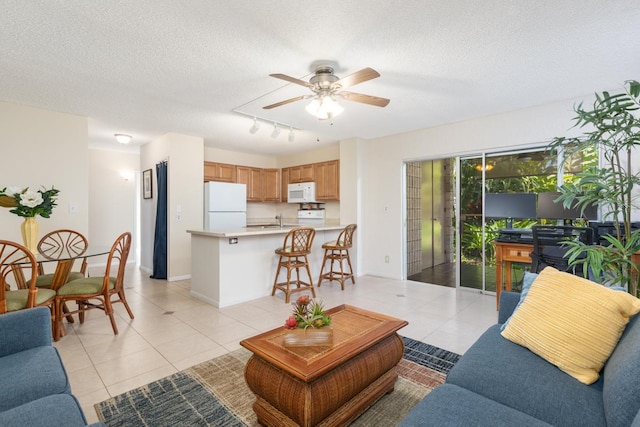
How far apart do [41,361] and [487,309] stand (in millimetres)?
4001

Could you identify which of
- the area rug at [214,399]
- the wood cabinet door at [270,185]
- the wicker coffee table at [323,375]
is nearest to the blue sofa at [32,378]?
the area rug at [214,399]

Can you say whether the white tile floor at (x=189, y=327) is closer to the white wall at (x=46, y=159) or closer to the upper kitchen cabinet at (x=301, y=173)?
the white wall at (x=46, y=159)

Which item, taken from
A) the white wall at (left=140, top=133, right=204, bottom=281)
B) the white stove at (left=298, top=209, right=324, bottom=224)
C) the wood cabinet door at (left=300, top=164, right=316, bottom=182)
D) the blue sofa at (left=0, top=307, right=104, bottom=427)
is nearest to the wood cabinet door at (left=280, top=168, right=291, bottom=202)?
the wood cabinet door at (left=300, top=164, right=316, bottom=182)

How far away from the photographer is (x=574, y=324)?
4.61 feet

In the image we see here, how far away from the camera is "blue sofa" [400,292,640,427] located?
41.1 inches

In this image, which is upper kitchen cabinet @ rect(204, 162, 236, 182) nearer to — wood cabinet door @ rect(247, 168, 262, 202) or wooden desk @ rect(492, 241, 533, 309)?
wood cabinet door @ rect(247, 168, 262, 202)

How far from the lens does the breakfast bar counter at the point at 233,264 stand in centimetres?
371

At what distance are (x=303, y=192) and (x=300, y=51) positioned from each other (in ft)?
13.1

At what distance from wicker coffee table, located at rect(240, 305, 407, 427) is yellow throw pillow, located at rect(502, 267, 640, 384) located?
0.74 m

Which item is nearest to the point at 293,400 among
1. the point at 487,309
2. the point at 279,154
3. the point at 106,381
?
the point at 106,381

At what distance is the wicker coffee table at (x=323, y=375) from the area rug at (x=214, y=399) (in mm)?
103

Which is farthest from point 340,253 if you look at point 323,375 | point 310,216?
point 323,375

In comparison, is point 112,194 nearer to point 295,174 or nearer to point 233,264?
point 295,174

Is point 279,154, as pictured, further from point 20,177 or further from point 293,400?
point 293,400
